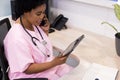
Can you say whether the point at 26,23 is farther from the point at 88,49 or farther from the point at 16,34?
the point at 88,49

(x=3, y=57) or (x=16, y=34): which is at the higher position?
(x=16, y=34)

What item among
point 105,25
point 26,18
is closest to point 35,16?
point 26,18

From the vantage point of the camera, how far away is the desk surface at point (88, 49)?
1456 mm

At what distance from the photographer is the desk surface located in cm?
146

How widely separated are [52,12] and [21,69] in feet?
3.95

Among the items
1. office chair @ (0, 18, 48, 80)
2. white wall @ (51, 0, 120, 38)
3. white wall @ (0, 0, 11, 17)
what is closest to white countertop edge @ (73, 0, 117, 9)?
white wall @ (51, 0, 120, 38)

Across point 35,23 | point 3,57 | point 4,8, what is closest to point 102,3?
point 35,23

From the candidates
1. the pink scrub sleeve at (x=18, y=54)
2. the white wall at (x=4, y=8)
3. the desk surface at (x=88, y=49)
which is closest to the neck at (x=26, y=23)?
the pink scrub sleeve at (x=18, y=54)

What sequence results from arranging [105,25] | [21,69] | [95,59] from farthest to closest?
[105,25]
[95,59]
[21,69]

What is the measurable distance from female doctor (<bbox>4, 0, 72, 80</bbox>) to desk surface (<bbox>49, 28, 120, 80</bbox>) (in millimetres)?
164

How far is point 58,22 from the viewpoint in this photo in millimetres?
2215

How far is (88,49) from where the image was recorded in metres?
1.74

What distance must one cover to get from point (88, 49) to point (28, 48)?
59 centimetres

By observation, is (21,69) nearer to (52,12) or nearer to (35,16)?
(35,16)
